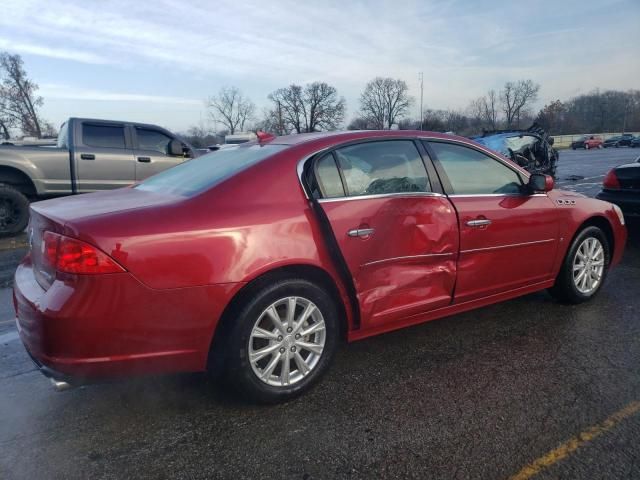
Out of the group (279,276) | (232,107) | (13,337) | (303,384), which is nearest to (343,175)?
(279,276)

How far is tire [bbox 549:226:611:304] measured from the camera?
13.1 feet

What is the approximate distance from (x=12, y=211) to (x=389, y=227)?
672 centimetres

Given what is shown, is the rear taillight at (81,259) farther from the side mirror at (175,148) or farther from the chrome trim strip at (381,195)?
the side mirror at (175,148)

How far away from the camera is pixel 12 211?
7.26m

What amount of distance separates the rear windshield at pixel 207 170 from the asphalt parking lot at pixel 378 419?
1.18 metres

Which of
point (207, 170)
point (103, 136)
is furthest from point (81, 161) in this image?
point (207, 170)

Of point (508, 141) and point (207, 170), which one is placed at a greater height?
point (508, 141)

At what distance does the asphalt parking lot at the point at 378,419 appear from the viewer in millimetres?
2105

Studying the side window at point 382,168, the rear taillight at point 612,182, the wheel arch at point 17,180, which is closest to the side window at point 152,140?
the wheel arch at point 17,180

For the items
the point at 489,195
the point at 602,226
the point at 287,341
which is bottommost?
the point at 287,341

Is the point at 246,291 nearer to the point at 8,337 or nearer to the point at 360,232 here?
the point at 360,232

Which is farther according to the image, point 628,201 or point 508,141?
point 508,141

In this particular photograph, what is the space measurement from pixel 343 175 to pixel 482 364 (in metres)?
1.50

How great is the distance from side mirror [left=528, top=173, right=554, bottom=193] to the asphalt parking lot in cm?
111
